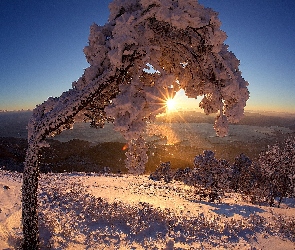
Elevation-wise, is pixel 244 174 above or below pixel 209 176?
below

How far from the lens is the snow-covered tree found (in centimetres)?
409

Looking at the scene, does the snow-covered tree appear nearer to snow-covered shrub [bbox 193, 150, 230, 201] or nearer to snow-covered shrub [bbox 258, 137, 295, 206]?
snow-covered shrub [bbox 193, 150, 230, 201]

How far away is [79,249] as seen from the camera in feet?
21.3

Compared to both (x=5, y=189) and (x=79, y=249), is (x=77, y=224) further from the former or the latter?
(x=5, y=189)

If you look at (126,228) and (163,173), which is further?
(163,173)

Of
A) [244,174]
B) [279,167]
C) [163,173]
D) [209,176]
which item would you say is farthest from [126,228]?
[244,174]

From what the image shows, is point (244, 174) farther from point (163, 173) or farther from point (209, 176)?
point (209, 176)

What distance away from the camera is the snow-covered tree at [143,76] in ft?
13.4

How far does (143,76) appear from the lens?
560cm

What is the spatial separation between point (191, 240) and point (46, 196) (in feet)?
23.5

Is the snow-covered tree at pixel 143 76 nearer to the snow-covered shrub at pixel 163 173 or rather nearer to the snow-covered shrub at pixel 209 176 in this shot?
the snow-covered shrub at pixel 209 176

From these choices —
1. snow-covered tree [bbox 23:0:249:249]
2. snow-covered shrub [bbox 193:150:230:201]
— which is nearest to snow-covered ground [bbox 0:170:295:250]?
snow-covered tree [bbox 23:0:249:249]

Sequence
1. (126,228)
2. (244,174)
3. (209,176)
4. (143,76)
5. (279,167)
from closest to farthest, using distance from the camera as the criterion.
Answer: (143,76) < (126,228) < (209,176) < (279,167) < (244,174)

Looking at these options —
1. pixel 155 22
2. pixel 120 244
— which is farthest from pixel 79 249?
pixel 155 22
